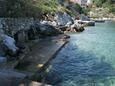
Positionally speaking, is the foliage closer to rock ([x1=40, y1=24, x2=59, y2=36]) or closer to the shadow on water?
rock ([x1=40, y1=24, x2=59, y2=36])

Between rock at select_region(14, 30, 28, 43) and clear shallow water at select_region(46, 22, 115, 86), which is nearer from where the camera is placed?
clear shallow water at select_region(46, 22, 115, 86)

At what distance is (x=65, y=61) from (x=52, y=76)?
15.7 feet

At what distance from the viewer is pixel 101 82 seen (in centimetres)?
1485

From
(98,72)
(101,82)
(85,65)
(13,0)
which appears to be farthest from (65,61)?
(13,0)

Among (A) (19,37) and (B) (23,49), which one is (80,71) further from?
(A) (19,37)

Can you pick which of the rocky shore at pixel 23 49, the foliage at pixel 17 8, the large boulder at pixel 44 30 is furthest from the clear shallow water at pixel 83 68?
the large boulder at pixel 44 30

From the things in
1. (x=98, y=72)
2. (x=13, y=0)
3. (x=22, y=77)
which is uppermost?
(x=13, y=0)

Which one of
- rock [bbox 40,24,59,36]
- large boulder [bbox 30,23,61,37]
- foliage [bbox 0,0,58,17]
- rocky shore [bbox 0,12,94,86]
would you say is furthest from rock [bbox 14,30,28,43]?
rock [bbox 40,24,59,36]

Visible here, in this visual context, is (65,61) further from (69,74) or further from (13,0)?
(13,0)

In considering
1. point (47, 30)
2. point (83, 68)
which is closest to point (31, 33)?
point (47, 30)

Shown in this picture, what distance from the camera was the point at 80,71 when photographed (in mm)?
17469

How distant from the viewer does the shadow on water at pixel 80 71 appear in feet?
48.7

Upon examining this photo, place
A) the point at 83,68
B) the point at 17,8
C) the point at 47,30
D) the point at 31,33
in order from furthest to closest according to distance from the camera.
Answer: the point at 47,30
the point at 31,33
the point at 17,8
the point at 83,68

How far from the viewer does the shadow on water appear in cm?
1486
